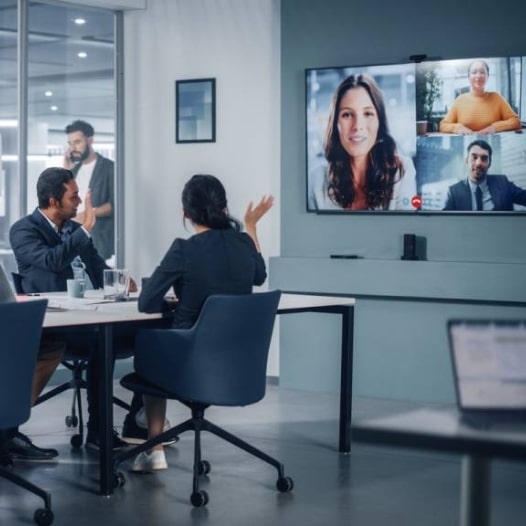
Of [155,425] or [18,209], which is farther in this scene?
[18,209]

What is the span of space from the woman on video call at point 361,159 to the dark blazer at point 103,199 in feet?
5.47

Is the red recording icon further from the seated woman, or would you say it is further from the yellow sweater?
the seated woman

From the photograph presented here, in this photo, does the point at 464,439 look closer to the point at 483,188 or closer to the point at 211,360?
the point at 211,360

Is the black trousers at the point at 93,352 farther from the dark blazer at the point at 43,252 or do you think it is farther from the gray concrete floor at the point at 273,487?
the dark blazer at the point at 43,252

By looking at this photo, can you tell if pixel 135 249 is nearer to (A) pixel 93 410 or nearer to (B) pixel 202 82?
(B) pixel 202 82

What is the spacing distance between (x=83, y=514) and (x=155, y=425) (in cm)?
68

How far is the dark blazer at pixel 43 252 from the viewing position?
5.15m

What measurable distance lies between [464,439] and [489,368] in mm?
278

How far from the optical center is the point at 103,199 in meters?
7.45

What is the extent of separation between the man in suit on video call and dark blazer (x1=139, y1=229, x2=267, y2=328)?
2.33 m

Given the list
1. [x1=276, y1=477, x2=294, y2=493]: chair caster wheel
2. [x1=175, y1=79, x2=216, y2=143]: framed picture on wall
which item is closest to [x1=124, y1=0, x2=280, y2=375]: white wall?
[x1=175, y1=79, x2=216, y2=143]: framed picture on wall

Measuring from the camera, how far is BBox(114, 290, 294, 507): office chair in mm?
4008

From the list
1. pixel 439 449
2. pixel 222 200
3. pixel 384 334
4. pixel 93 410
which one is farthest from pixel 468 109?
pixel 439 449

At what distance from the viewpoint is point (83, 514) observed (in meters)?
3.83
